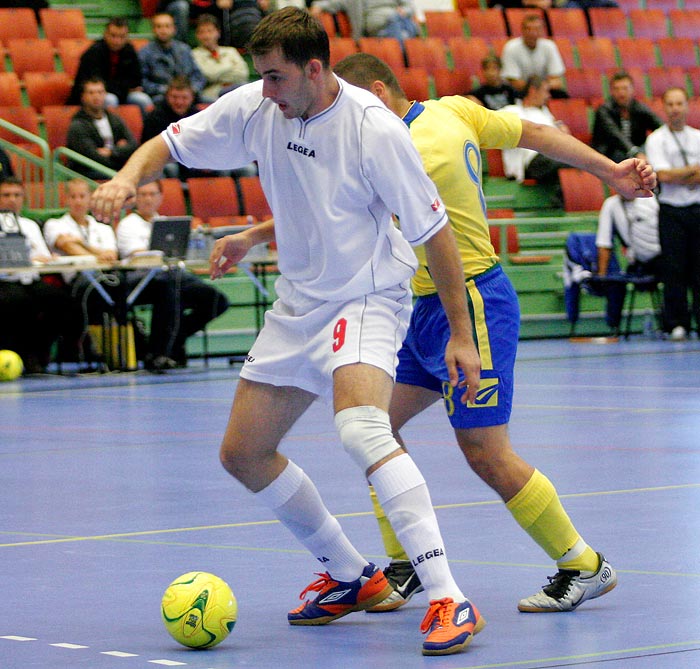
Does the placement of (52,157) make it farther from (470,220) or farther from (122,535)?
(470,220)

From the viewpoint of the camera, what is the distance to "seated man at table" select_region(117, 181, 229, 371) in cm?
1421

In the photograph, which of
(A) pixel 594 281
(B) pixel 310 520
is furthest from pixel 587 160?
(A) pixel 594 281

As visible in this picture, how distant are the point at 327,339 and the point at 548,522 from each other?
869 mm

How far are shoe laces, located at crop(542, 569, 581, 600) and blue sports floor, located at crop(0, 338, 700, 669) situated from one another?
11 centimetres

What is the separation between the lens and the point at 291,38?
13.3 feet

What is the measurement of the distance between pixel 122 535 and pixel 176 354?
9.15 metres

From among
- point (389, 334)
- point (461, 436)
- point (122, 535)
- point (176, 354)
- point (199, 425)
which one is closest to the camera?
point (389, 334)

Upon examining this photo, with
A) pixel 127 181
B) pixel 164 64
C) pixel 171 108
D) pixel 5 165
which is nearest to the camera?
pixel 127 181

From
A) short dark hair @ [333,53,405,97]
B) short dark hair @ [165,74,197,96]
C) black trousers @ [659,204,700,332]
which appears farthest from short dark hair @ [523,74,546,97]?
short dark hair @ [333,53,405,97]

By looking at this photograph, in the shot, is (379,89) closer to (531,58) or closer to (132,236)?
(132,236)

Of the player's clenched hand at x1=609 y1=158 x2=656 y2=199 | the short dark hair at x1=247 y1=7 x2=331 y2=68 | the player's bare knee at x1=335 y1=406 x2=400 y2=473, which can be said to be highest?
the short dark hair at x1=247 y1=7 x2=331 y2=68

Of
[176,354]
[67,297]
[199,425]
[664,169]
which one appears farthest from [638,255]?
[199,425]

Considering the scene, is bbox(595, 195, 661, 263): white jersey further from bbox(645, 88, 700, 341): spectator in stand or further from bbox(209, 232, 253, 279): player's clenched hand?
bbox(209, 232, 253, 279): player's clenched hand

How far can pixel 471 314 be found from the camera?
4.61 meters
